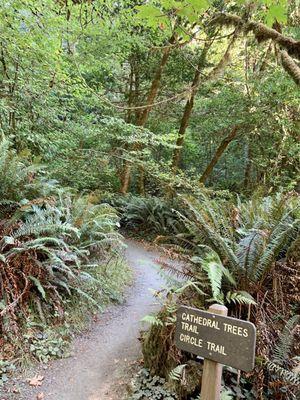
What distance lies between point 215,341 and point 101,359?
214 centimetres

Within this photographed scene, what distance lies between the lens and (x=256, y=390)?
2.97 m

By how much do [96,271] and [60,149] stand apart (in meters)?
3.48

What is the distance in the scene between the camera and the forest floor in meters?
3.27

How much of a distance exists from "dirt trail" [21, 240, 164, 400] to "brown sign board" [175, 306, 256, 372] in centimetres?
115

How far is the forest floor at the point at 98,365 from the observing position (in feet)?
10.7

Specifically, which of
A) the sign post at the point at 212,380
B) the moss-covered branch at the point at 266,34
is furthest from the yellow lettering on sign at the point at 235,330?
the moss-covered branch at the point at 266,34

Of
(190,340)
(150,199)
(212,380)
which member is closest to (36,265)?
(190,340)

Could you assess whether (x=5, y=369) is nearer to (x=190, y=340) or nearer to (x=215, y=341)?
(x=190, y=340)

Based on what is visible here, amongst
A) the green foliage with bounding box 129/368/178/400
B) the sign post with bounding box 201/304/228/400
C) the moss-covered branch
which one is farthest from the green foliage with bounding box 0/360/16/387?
the moss-covered branch

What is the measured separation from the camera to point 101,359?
383 centimetres

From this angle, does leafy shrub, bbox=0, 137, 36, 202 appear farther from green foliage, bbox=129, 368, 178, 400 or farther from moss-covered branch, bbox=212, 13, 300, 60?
moss-covered branch, bbox=212, 13, 300, 60

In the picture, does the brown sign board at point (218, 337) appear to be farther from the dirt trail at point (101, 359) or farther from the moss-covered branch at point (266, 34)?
the moss-covered branch at point (266, 34)

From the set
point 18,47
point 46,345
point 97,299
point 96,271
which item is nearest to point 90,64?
point 18,47

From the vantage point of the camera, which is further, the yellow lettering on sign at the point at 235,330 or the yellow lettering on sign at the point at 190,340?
the yellow lettering on sign at the point at 190,340
